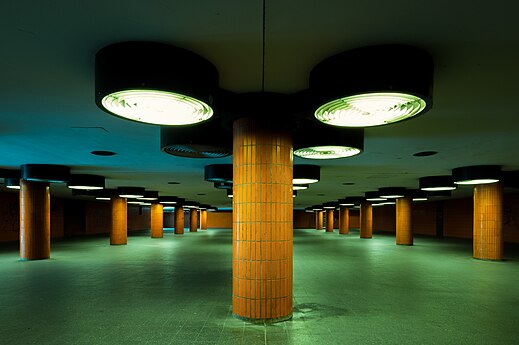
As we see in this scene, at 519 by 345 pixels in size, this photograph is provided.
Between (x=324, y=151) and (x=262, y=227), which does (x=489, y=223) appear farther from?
(x=262, y=227)

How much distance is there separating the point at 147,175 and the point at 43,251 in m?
5.28

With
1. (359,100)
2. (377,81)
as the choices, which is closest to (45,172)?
(359,100)

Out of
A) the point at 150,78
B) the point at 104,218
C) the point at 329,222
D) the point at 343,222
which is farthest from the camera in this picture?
the point at 329,222

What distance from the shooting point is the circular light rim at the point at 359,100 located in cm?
406

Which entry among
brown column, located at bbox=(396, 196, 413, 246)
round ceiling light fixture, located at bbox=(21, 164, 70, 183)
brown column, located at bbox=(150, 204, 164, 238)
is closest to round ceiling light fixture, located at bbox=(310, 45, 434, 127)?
round ceiling light fixture, located at bbox=(21, 164, 70, 183)

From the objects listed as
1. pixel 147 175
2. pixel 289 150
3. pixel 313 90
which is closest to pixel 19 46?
pixel 313 90

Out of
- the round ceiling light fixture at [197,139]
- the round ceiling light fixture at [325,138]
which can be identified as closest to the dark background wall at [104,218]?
the round ceiling light fixture at [197,139]

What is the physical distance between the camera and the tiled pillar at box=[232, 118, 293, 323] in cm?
602

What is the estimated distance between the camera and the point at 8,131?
26.7 ft

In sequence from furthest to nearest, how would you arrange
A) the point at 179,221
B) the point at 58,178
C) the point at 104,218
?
1. the point at 104,218
2. the point at 179,221
3. the point at 58,178

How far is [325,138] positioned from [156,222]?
27.5 metres

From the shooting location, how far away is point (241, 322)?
6.00 metres

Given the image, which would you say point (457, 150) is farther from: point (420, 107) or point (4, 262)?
point (4, 262)

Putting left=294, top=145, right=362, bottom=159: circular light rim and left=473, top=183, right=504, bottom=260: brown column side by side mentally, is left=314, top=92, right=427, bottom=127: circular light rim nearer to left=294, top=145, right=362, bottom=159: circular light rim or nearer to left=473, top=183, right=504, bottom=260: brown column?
left=294, top=145, right=362, bottom=159: circular light rim
